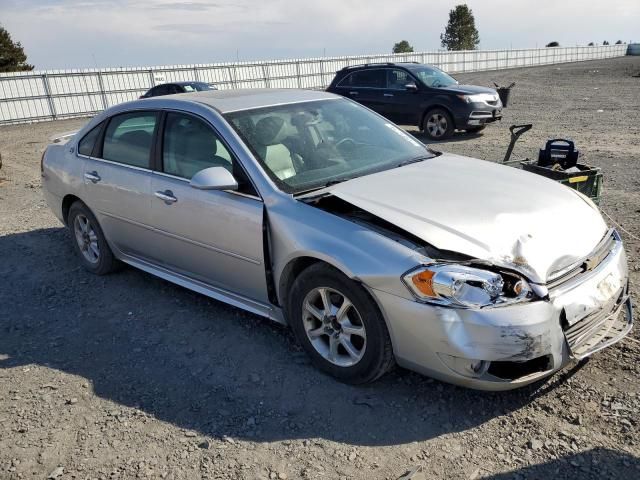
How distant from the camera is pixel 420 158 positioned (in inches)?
168

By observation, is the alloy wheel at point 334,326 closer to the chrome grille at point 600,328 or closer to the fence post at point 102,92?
the chrome grille at point 600,328

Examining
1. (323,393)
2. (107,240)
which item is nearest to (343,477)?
(323,393)

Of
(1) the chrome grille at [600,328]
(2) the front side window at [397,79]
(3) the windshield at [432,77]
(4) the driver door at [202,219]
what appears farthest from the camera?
(2) the front side window at [397,79]

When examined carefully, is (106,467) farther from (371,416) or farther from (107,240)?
(107,240)

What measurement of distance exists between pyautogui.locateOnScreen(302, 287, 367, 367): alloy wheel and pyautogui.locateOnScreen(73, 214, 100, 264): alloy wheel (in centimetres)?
269

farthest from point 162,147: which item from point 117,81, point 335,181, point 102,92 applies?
point 117,81

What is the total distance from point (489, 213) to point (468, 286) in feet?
2.03

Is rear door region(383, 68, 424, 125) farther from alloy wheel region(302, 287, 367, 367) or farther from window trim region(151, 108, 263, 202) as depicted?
alloy wheel region(302, 287, 367, 367)

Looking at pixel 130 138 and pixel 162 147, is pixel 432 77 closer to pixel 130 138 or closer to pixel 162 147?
pixel 130 138

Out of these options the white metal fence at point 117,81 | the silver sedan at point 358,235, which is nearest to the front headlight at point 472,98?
the silver sedan at point 358,235

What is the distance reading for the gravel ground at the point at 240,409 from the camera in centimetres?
271

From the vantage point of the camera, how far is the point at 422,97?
12906mm

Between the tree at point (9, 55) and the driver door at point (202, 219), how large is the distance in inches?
1925

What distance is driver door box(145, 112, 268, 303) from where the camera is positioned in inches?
143
